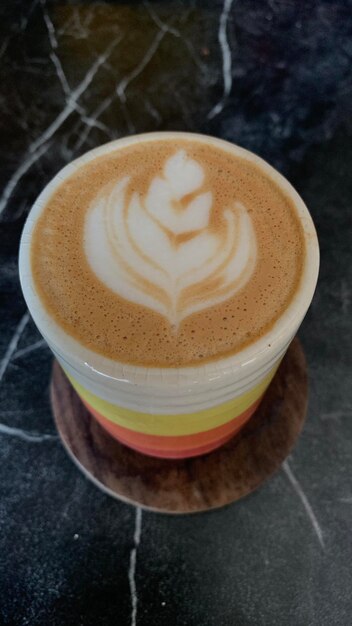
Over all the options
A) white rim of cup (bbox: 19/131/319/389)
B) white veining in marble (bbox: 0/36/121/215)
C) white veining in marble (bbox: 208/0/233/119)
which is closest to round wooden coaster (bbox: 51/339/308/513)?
white rim of cup (bbox: 19/131/319/389)

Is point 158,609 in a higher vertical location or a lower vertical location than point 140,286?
lower

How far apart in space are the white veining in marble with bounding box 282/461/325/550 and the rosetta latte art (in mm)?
303

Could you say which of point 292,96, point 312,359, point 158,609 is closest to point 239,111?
point 292,96

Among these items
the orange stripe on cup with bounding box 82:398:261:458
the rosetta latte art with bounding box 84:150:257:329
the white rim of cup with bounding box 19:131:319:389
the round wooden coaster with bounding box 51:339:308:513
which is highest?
the rosetta latte art with bounding box 84:150:257:329

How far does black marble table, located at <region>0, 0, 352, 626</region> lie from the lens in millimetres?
694

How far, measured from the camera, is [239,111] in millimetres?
1100

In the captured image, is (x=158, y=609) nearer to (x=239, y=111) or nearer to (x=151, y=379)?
(x=151, y=379)

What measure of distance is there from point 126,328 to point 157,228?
0.12 m

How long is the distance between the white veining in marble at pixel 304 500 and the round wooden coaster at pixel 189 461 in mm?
30

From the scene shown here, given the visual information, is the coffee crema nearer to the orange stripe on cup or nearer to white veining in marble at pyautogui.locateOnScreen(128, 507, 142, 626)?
the orange stripe on cup

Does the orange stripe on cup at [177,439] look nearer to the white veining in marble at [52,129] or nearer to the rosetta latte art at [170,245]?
the rosetta latte art at [170,245]

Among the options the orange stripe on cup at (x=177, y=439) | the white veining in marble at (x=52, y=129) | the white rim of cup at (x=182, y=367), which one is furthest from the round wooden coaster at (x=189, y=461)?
the white veining in marble at (x=52, y=129)

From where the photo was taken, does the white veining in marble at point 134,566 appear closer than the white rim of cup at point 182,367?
No

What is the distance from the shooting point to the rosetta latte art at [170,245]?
0.58 m
